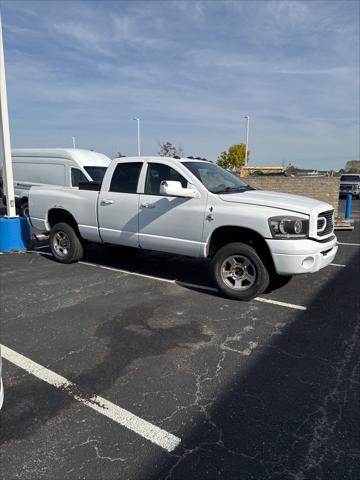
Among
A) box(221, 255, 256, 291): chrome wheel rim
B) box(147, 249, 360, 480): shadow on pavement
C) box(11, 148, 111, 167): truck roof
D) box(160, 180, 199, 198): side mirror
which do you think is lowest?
box(147, 249, 360, 480): shadow on pavement

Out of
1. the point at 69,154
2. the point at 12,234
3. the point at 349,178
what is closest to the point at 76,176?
the point at 69,154

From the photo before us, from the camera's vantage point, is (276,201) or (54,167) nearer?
(276,201)

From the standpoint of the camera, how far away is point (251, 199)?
497 centimetres

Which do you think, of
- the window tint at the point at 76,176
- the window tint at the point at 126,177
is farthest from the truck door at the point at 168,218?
the window tint at the point at 76,176

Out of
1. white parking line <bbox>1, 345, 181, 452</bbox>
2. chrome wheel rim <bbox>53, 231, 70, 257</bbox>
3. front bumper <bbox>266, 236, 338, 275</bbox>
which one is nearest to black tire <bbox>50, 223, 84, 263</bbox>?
chrome wheel rim <bbox>53, 231, 70, 257</bbox>

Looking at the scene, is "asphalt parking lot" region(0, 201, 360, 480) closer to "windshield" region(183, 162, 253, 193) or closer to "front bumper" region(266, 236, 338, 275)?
"front bumper" region(266, 236, 338, 275)

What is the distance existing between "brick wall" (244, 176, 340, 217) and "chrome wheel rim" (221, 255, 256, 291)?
8.42 m

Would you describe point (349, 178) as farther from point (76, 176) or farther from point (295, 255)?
point (295, 255)

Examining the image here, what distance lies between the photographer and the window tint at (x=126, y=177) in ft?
19.9

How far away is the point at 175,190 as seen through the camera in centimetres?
500

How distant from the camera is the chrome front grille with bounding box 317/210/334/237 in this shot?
4.86 m

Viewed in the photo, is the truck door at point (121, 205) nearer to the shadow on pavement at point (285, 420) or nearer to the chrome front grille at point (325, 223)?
the chrome front grille at point (325, 223)

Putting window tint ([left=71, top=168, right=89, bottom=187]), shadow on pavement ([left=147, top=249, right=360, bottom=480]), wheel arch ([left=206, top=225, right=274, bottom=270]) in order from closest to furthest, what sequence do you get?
shadow on pavement ([left=147, top=249, right=360, bottom=480]) → wheel arch ([left=206, top=225, right=274, bottom=270]) → window tint ([left=71, top=168, right=89, bottom=187])

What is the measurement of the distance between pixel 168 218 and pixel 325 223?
7.47ft
